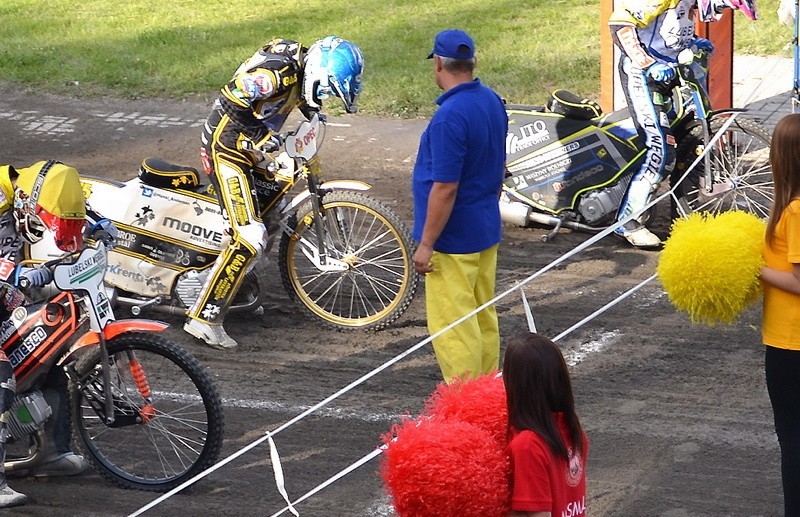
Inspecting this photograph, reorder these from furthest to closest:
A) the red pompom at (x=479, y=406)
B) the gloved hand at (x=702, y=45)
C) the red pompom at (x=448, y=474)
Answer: the gloved hand at (x=702, y=45) → the red pompom at (x=479, y=406) → the red pompom at (x=448, y=474)

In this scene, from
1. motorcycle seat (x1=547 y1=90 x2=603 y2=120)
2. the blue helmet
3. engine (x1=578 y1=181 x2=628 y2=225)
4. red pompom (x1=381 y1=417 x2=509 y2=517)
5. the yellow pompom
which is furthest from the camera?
motorcycle seat (x1=547 y1=90 x2=603 y2=120)

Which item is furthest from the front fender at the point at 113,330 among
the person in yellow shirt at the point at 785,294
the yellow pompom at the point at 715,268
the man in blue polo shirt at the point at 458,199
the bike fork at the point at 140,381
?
the person in yellow shirt at the point at 785,294

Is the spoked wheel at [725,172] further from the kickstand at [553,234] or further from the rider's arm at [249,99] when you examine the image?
the rider's arm at [249,99]

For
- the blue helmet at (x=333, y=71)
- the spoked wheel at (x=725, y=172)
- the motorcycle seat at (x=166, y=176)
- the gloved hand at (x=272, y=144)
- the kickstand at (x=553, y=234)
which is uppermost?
the blue helmet at (x=333, y=71)

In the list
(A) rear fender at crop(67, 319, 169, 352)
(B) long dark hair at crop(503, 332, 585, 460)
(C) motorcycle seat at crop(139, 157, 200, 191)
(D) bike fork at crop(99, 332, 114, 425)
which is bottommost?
(D) bike fork at crop(99, 332, 114, 425)

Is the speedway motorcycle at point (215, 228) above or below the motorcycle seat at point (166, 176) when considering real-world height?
below

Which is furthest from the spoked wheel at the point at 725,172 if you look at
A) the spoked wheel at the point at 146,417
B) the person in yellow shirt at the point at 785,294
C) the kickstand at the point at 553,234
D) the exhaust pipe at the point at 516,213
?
the spoked wheel at the point at 146,417

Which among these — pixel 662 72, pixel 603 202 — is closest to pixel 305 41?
pixel 603 202

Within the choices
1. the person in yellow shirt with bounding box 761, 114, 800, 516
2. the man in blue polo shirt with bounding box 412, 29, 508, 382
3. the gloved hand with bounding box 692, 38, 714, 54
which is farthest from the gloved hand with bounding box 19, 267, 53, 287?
the gloved hand with bounding box 692, 38, 714, 54

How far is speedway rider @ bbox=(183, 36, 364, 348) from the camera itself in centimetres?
678

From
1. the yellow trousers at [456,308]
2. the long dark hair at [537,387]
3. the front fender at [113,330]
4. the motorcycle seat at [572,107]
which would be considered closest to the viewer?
the long dark hair at [537,387]

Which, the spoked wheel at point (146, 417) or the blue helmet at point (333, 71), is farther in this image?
the blue helmet at point (333, 71)

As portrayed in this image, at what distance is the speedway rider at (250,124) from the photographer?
6.78 m

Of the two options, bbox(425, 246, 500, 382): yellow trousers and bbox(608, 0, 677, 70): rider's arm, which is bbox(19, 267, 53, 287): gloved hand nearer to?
bbox(425, 246, 500, 382): yellow trousers
